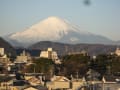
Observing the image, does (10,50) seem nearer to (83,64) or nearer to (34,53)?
(34,53)

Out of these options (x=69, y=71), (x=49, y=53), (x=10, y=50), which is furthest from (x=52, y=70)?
(x=10, y=50)

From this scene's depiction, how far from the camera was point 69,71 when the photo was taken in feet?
116

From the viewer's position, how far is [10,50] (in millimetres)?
87188

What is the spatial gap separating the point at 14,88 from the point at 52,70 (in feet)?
48.1

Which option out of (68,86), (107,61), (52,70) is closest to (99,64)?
(107,61)

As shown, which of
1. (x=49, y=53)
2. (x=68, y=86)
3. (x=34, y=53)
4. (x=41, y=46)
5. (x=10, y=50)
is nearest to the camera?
(x=68, y=86)

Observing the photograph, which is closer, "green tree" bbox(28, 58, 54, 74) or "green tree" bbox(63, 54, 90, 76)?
"green tree" bbox(63, 54, 90, 76)

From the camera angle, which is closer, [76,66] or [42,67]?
[76,66]

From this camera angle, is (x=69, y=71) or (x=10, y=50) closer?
(x=69, y=71)

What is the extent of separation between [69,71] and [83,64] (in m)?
1.83

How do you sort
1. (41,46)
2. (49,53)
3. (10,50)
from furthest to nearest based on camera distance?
(41,46), (10,50), (49,53)

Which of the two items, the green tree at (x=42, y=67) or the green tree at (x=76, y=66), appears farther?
the green tree at (x=42, y=67)

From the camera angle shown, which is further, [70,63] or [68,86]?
[70,63]

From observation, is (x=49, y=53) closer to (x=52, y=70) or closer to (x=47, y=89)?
(x=52, y=70)
